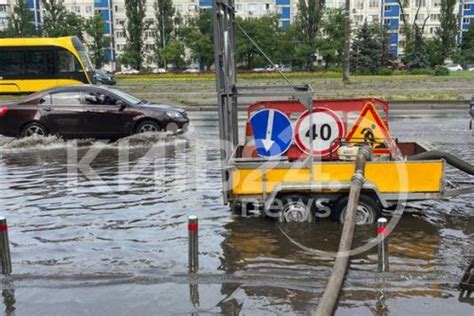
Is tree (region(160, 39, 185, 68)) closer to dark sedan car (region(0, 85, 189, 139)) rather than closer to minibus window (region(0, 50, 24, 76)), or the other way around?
minibus window (region(0, 50, 24, 76))

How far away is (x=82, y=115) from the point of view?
553 inches

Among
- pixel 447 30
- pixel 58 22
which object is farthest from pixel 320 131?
pixel 447 30

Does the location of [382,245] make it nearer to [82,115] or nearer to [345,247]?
[345,247]

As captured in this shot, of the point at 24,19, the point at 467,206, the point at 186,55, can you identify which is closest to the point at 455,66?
the point at 186,55

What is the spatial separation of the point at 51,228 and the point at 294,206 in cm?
312

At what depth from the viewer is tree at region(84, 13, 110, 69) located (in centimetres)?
6612

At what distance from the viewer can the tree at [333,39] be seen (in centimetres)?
6034

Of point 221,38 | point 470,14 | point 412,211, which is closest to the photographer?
point 221,38

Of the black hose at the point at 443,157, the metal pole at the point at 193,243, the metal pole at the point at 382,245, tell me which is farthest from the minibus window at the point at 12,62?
the metal pole at the point at 382,245

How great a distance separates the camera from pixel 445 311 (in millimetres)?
4762

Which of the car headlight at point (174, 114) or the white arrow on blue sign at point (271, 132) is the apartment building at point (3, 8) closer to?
the car headlight at point (174, 114)

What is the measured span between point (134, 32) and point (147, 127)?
57592 mm

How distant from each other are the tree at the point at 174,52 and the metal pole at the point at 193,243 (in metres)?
68.0

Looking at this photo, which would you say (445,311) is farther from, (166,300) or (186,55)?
(186,55)
